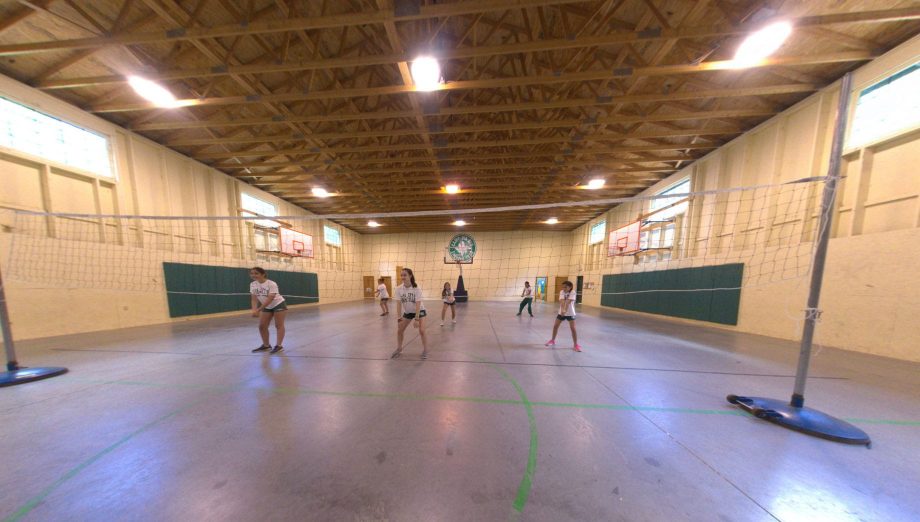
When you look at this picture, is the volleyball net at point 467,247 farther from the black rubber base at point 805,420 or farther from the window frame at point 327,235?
the black rubber base at point 805,420

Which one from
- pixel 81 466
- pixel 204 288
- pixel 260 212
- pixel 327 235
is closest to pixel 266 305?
pixel 81 466

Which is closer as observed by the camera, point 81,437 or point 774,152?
point 81,437

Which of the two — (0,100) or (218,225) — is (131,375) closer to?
(0,100)

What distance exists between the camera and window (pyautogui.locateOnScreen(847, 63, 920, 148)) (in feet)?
15.3

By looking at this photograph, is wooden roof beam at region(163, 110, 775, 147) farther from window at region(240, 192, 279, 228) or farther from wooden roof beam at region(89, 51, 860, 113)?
window at region(240, 192, 279, 228)

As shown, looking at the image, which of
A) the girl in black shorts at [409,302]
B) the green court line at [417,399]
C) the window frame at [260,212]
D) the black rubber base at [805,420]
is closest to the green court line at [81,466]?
the green court line at [417,399]

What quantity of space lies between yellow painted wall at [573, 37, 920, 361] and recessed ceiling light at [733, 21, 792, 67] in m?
2.48

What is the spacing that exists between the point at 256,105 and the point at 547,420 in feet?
30.9

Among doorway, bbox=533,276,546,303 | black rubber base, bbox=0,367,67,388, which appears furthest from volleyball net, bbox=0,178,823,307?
black rubber base, bbox=0,367,67,388

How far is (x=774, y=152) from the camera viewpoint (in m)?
6.73

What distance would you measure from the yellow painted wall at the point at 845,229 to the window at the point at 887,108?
6.6 inches

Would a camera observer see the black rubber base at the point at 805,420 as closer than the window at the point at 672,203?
Yes

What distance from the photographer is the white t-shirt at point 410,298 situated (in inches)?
178

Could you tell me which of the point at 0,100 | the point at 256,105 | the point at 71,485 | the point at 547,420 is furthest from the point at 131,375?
the point at 0,100
